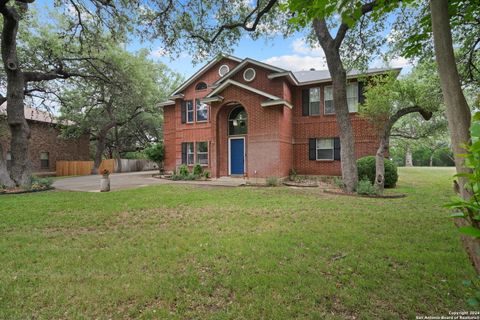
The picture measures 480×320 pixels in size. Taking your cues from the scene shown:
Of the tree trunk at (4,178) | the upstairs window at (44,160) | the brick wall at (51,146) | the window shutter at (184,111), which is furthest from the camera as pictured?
the upstairs window at (44,160)

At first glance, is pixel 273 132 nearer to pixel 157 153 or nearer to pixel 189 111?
pixel 189 111

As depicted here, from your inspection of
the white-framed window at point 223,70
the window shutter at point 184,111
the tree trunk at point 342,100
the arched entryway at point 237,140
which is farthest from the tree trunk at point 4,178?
the tree trunk at point 342,100

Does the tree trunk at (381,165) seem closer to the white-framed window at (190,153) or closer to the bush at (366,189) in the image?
the bush at (366,189)

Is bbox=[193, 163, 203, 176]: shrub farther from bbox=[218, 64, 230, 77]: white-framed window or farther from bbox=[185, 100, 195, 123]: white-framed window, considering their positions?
bbox=[218, 64, 230, 77]: white-framed window

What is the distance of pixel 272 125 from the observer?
13320 mm

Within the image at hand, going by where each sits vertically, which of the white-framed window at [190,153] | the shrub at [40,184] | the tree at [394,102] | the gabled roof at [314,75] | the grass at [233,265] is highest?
the gabled roof at [314,75]

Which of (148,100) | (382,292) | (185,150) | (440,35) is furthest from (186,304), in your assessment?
(148,100)

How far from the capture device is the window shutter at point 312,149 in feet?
49.0

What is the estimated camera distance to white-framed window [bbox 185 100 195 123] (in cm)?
1787

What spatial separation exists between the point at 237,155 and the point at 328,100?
6.56 meters

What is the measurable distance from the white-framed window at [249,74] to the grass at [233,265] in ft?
36.3

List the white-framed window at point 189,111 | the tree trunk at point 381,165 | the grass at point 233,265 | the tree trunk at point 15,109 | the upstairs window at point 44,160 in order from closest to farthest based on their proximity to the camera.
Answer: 1. the grass at point 233,265
2. the tree trunk at point 381,165
3. the tree trunk at point 15,109
4. the white-framed window at point 189,111
5. the upstairs window at point 44,160

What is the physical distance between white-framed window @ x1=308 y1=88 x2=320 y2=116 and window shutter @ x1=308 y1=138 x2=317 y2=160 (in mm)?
1694

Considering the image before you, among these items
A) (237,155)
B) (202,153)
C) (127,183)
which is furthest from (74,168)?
(237,155)
